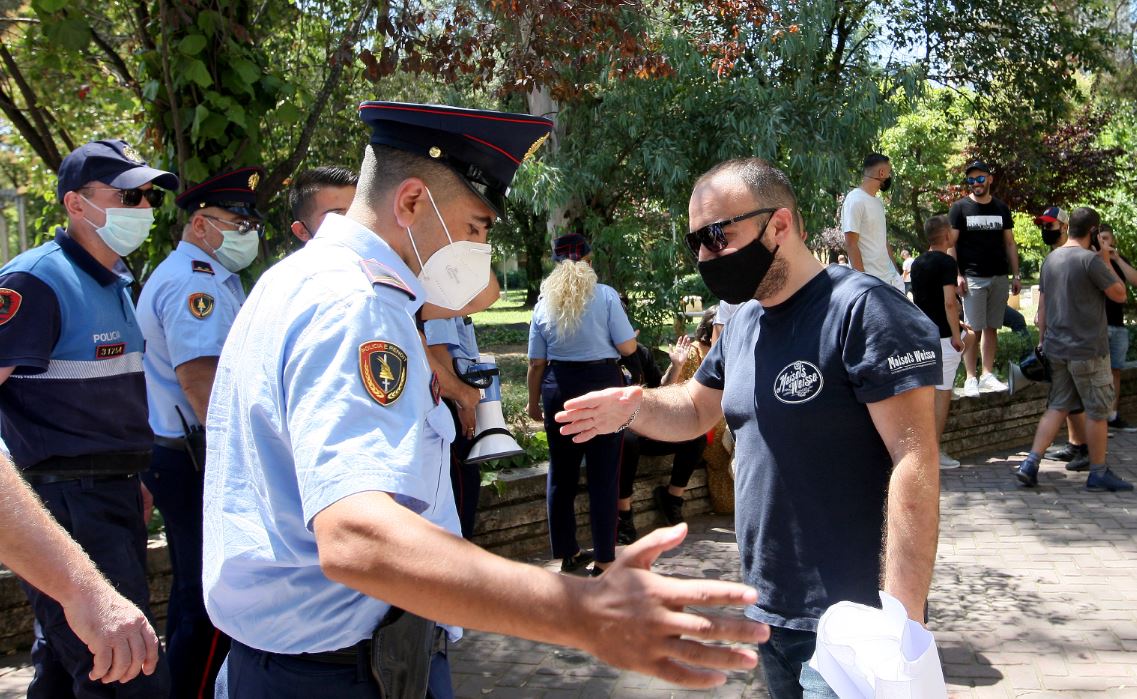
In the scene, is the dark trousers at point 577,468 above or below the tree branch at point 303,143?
below

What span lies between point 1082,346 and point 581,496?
14.6ft

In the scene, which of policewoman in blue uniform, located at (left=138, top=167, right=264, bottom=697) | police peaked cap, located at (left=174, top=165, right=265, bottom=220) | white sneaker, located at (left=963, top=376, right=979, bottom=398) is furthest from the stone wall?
police peaked cap, located at (left=174, top=165, right=265, bottom=220)

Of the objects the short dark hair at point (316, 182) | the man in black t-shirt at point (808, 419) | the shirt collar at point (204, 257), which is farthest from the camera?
the short dark hair at point (316, 182)

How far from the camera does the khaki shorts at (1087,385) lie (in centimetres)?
805

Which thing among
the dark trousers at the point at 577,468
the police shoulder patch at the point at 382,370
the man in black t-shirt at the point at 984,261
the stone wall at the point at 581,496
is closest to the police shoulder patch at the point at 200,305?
the stone wall at the point at 581,496

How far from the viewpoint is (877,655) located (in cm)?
210

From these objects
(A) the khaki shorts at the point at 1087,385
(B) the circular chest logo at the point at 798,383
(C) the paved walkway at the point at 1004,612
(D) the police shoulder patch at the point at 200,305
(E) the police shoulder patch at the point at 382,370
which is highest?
(D) the police shoulder patch at the point at 200,305

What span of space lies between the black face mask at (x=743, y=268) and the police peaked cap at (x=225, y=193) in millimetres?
2637

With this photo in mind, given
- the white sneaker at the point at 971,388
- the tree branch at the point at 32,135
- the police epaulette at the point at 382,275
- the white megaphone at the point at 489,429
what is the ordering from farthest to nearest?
1. the white sneaker at the point at 971,388
2. the tree branch at the point at 32,135
3. the white megaphone at the point at 489,429
4. the police epaulette at the point at 382,275

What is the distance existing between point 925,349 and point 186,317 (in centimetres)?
→ 289

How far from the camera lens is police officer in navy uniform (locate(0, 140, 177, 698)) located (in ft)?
11.1

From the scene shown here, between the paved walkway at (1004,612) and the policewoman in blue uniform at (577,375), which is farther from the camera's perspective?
the policewoman in blue uniform at (577,375)

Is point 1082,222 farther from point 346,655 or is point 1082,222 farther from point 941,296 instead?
point 346,655

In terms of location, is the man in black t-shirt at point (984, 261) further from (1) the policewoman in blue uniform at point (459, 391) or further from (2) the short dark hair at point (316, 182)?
(2) the short dark hair at point (316, 182)
